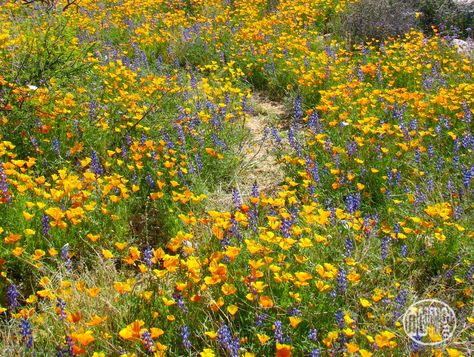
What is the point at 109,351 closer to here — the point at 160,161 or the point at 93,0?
the point at 160,161

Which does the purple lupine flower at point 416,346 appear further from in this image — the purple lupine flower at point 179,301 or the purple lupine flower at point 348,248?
the purple lupine flower at point 179,301

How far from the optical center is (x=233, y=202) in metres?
3.95

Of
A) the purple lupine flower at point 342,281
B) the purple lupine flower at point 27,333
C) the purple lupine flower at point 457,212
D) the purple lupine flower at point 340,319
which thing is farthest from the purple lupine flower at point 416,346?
the purple lupine flower at point 27,333

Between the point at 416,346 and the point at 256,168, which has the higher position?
the point at 416,346

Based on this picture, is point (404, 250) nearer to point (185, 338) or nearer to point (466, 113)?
point (185, 338)

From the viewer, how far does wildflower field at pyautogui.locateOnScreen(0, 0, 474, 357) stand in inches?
101

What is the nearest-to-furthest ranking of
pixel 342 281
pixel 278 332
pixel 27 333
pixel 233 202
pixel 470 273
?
1. pixel 27 333
2. pixel 278 332
3. pixel 342 281
4. pixel 470 273
5. pixel 233 202

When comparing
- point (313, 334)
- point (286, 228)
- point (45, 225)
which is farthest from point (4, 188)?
point (313, 334)

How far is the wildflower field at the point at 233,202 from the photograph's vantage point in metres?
2.56

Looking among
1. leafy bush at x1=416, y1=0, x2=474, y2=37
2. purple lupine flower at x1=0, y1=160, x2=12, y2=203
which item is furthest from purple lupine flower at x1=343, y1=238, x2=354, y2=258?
leafy bush at x1=416, y1=0, x2=474, y2=37

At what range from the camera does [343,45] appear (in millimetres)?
7469

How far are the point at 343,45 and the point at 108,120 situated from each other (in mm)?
4365

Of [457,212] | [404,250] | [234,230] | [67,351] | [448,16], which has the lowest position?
[67,351]

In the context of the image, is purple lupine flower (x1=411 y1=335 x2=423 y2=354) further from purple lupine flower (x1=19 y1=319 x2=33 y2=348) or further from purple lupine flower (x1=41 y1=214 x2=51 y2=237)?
purple lupine flower (x1=41 y1=214 x2=51 y2=237)
